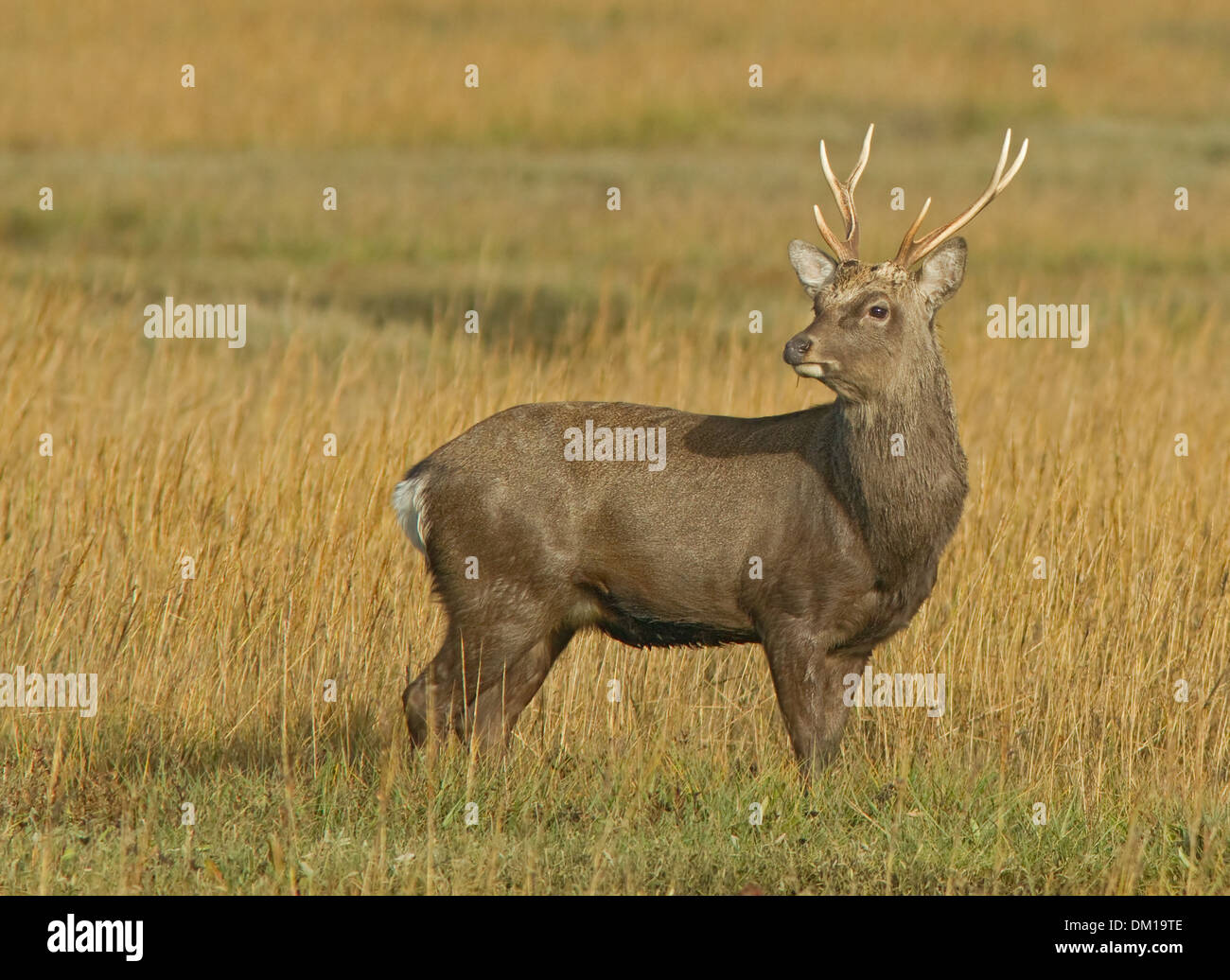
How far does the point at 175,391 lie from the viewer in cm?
884

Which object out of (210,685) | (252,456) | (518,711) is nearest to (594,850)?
(518,711)

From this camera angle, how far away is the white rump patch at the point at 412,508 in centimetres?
553

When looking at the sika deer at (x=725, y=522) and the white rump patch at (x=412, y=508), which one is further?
the white rump patch at (x=412, y=508)

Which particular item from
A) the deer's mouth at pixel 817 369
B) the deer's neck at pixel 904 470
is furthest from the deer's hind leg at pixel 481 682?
the deer's mouth at pixel 817 369

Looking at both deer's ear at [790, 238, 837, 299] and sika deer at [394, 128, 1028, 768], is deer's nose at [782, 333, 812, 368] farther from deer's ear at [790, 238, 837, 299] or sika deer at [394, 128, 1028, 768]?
deer's ear at [790, 238, 837, 299]

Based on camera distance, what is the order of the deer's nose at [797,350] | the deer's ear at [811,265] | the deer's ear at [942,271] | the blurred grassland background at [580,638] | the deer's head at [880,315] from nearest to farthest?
the blurred grassland background at [580,638], the deer's nose at [797,350], the deer's head at [880,315], the deer's ear at [942,271], the deer's ear at [811,265]

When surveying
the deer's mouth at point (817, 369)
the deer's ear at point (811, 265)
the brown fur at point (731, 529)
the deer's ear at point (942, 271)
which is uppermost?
the deer's ear at point (811, 265)

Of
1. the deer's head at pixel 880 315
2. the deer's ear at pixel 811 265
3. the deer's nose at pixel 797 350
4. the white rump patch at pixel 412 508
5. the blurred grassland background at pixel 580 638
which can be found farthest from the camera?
the deer's ear at pixel 811 265

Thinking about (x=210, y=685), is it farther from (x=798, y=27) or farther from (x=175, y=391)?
(x=798, y=27)

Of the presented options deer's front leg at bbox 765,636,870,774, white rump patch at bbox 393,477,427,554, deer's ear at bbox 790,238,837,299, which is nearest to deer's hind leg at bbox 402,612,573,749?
white rump patch at bbox 393,477,427,554

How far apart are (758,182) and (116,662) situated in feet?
55.1

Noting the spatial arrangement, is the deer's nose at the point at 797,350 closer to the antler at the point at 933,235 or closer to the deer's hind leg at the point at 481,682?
the antler at the point at 933,235

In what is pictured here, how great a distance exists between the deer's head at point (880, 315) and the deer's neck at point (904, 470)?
0.06 meters

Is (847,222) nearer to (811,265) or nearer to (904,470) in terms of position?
(811,265)
